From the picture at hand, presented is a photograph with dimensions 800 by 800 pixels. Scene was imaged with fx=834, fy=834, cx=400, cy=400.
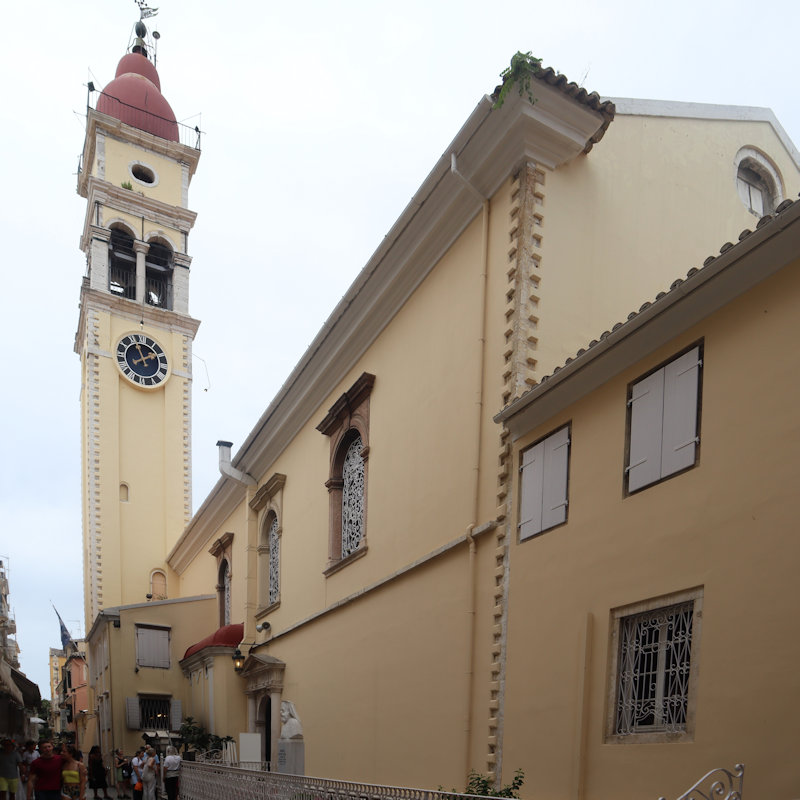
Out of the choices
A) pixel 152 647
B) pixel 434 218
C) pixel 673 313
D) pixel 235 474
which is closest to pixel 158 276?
pixel 235 474

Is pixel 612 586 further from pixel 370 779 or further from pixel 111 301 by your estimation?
pixel 111 301

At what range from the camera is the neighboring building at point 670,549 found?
5711 mm

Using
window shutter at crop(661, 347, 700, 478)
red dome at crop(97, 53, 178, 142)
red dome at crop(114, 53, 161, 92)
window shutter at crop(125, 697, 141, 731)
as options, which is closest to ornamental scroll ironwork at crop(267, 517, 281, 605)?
window shutter at crop(125, 697, 141, 731)

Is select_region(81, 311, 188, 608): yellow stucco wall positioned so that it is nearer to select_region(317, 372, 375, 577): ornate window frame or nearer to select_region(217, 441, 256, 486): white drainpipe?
select_region(217, 441, 256, 486): white drainpipe

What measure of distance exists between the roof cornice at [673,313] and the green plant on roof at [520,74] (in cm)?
359

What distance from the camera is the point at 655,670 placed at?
6738mm

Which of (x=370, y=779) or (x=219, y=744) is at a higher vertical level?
(x=219, y=744)

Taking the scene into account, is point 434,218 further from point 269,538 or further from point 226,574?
point 226,574

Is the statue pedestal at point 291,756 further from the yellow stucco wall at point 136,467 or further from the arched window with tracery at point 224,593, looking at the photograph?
the yellow stucco wall at point 136,467

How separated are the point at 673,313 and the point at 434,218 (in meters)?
5.32

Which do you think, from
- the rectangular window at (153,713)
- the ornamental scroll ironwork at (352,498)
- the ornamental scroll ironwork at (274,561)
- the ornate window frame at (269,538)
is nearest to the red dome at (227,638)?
the ornate window frame at (269,538)

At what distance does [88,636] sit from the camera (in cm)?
2794

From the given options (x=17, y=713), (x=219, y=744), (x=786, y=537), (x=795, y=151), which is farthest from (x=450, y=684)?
(x=17, y=713)

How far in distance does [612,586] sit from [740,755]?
1839 millimetres
